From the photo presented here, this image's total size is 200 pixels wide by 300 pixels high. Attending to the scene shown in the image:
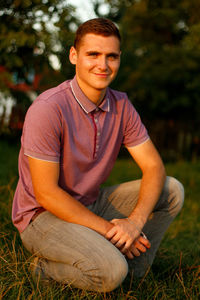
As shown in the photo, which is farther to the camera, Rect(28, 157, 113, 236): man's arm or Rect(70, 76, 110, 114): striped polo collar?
Rect(70, 76, 110, 114): striped polo collar

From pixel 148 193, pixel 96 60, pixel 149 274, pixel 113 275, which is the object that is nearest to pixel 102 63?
pixel 96 60

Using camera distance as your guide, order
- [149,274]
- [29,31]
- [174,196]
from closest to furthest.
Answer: [149,274]
[174,196]
[29,31]

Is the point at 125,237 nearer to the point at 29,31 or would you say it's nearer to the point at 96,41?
the point at 96,41

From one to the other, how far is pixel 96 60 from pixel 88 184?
2.53ft

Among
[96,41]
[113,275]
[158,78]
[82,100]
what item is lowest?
[158,78]

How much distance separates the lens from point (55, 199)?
2.20 metres

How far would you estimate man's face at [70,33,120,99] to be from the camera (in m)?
2.42

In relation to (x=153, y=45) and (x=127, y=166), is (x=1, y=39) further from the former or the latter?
(x=153, y=45)

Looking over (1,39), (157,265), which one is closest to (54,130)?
(157,265)

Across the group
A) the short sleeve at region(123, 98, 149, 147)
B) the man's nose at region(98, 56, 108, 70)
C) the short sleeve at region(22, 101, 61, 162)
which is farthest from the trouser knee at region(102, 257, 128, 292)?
the man's nose at region(98, 56, 108, 70)

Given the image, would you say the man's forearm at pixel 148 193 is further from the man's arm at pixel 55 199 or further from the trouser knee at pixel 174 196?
the man's arm at pixel 55 199

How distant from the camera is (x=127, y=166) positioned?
26.8 feet

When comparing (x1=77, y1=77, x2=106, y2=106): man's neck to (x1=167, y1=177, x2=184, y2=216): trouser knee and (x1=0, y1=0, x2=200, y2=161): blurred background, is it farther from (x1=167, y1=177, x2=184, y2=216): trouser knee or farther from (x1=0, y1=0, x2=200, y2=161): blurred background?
(x1=0, y1=0, x2=200, y2=161): blurred background

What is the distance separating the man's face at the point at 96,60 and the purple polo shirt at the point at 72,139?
0.28 ft
